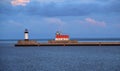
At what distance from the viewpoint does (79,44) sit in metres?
101

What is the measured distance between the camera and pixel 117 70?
125ft

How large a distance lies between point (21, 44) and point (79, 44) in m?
16.4

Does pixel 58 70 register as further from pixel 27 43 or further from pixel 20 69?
pixel 27 43

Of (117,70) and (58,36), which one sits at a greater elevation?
(58,36)

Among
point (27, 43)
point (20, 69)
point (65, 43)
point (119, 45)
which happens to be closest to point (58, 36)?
point (65, 43)

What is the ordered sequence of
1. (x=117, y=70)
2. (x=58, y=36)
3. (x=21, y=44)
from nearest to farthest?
(x=117, y=70), (x=58, y=36), (x=21, y=44)

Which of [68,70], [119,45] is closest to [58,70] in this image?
[68,70]

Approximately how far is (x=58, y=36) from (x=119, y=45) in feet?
58.2

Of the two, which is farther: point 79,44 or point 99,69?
point 79,44

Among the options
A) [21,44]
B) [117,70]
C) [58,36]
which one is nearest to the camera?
[117,70]

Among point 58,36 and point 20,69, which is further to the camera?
point 58,36

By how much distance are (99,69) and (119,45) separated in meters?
64.6

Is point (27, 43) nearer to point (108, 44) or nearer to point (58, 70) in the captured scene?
point (108, 44)

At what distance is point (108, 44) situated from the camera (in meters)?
101
